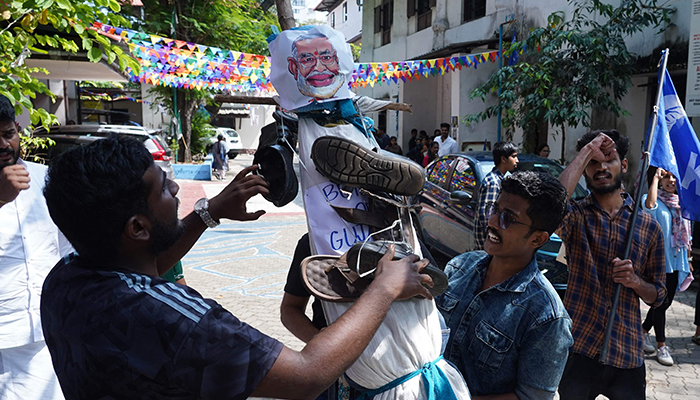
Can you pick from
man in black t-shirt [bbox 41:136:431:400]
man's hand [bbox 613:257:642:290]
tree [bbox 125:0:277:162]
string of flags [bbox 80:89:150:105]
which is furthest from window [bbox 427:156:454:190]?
string of flags [bbox 80:89:150:105]

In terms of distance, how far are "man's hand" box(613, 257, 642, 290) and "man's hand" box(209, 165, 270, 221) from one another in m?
1.78

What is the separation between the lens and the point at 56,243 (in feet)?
9.00

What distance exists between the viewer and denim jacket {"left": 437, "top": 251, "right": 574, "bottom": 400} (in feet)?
6.00

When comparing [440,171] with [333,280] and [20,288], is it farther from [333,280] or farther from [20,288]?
[333,280]

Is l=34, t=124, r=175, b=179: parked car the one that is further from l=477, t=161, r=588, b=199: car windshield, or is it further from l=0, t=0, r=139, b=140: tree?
l=0, t=0, r=139, b=140: tree

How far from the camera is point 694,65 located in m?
7.34

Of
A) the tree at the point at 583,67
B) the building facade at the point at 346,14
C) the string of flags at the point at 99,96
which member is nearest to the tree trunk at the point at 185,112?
the string of flags at the point at 99,96

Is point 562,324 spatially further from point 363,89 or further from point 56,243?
point 363,89

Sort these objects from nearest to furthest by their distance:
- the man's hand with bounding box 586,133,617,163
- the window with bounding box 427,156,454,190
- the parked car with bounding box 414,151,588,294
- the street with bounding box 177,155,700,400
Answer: the man's hand with bounding box 586,133,617,163, the street with bounding box 177,155,700,400, the parked car with bounding box 414,151,588,294, the window with bounding box 427,156,454,190

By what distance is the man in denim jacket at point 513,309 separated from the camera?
184 centimetres

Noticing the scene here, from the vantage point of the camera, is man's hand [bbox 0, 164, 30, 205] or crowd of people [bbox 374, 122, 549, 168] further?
crowd of people [bbox 374, 122, 549, 168]

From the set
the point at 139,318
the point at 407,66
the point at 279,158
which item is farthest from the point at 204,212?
the point at 407,66

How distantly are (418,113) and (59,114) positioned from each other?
11.5 meters

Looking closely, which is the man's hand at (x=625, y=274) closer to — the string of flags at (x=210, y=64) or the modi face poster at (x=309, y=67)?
the modi face poster at (x=309, y=67)
